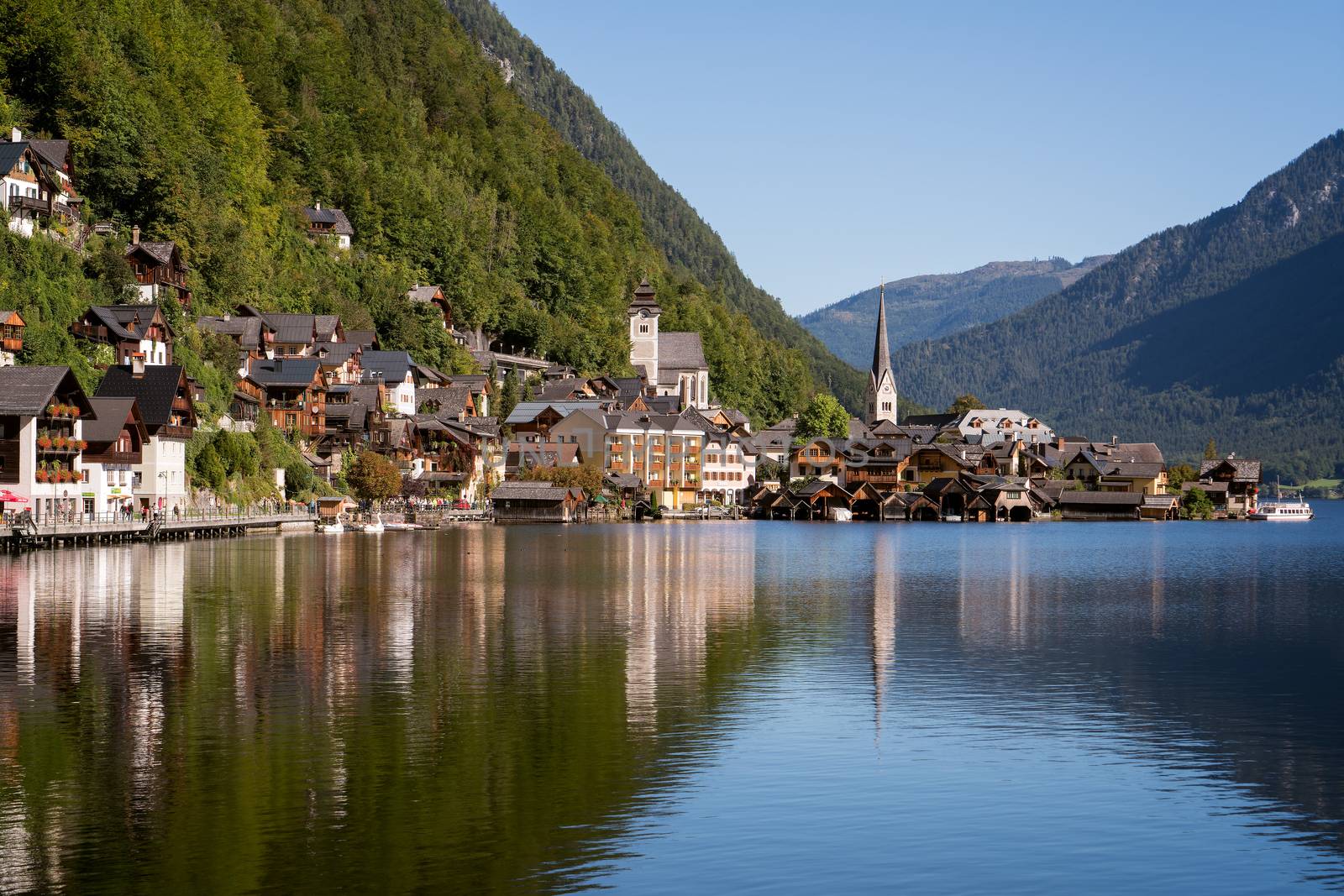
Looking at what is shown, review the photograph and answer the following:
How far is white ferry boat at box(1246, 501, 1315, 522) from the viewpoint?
18027 centimetres

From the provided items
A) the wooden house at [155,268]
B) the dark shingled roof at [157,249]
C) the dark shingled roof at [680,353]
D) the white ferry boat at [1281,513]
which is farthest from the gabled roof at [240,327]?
the white ferry boat at [1281,513]

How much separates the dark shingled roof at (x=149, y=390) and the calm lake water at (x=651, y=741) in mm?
29829

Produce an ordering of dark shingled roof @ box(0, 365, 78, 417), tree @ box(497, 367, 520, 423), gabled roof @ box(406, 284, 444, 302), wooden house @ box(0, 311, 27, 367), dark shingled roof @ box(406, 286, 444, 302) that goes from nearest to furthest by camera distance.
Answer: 1. dark shingled roof @ box(0, 365, 78, 417)
2. wooden house @ box(0, 311, 27, 367)
3. dark shingled roof @ box(406, 286, 444, 302)
4. gabled roof @ box(406, 284, 444, 302)
5. tree @ box(497, 367, 520, 423)

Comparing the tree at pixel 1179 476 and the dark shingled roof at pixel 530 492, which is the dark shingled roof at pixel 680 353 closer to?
the tree at pixel 1179 476

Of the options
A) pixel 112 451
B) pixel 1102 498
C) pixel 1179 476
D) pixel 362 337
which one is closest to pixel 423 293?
pixel 362 337

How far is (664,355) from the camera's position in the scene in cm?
19612

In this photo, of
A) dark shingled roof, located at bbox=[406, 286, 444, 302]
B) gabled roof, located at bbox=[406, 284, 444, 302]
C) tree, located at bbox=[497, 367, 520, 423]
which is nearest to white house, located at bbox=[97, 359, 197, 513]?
gabled roof, located at bbox=[406, 284, 444, 302]

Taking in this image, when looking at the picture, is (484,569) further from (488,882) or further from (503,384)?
(503,384)

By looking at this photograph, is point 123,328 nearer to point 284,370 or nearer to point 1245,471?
point 284,370

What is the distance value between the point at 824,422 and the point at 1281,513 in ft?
185

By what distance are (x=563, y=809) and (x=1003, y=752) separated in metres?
8.48

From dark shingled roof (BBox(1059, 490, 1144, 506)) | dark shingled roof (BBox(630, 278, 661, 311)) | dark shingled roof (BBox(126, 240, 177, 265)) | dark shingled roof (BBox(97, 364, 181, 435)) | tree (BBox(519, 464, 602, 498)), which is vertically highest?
dark shingled roof (BBox(630, 278, 661, 311))

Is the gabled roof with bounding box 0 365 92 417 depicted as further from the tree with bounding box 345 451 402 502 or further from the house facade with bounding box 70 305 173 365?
the tree with bounding box 345 451 402 502

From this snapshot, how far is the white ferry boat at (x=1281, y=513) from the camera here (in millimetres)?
180275
